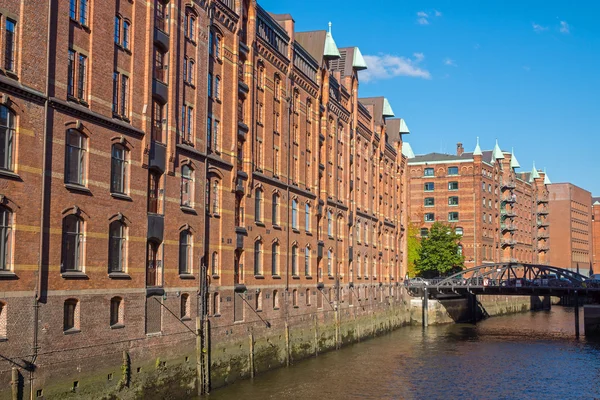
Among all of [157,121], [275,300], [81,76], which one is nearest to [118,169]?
[157,121]

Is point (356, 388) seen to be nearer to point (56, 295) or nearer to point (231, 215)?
point (231, 215)

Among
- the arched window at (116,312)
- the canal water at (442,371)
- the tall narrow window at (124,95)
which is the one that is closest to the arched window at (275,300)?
the canal water at (442,371)

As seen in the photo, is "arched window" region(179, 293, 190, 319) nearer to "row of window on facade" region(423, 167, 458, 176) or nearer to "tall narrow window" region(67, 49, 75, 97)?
"tall narrow window" region(67, 49, 75, 97)

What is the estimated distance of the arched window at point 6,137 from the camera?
70.5 feet

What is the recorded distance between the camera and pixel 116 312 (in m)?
26.9

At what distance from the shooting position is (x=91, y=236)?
1000 inches

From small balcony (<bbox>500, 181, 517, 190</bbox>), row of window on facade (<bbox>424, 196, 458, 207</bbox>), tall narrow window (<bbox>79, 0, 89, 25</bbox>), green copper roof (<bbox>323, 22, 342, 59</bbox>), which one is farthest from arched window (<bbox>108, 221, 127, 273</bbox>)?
small balcony (<bbox>500, 181, 517, 190</bbox>)

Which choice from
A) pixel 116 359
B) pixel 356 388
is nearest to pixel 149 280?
pixel 116 359

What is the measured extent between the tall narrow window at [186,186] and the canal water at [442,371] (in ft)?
28.2

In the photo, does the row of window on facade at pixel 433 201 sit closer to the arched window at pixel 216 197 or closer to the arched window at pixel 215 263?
the arched window at pixel 216 197

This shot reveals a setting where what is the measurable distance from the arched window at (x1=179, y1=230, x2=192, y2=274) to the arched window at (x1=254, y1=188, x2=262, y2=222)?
7874 mm

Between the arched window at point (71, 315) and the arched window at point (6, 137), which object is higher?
the arched window at point (6, 137)

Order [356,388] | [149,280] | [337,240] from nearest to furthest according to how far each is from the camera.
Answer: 1. [149,280]
2. [356,388]
3. [337,240]

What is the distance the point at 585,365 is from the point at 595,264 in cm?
12244
